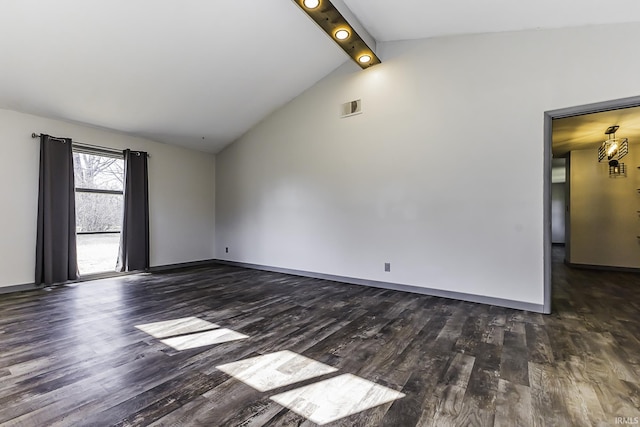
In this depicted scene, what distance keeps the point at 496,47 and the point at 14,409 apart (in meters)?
5.09

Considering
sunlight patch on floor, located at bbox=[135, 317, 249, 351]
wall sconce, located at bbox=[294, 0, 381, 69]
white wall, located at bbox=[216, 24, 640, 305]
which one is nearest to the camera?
sunlight patch on floor, located at bbox=[135, 317, 249, 351]

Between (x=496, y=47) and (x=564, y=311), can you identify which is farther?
(x=496, y=47)

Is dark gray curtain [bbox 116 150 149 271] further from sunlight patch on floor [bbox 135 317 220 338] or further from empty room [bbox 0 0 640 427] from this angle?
sunlight patch on floor [bbox 135 317 220 338]

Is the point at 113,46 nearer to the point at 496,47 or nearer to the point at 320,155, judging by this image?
the point at 320,155

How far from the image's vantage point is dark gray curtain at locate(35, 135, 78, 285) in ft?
14.0

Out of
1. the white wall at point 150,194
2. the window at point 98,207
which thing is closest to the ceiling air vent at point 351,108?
the white wall at point 150,194

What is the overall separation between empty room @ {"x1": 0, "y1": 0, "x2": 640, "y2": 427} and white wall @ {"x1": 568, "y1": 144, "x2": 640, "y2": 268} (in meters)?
0.03

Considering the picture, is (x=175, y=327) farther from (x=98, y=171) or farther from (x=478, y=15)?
(x=478, y=15)

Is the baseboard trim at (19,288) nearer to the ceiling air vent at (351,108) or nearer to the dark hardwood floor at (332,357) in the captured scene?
A: the dark hardwood floor at (332,357)

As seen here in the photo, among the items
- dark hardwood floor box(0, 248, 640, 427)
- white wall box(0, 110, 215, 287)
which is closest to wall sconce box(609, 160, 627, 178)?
dark hardwood floor box(0, 248, 640, 427)

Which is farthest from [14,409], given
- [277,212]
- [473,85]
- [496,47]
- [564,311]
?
[496,47]

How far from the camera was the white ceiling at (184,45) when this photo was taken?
2918mm

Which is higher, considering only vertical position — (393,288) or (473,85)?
(473,85)

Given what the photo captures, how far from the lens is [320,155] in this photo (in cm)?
499
